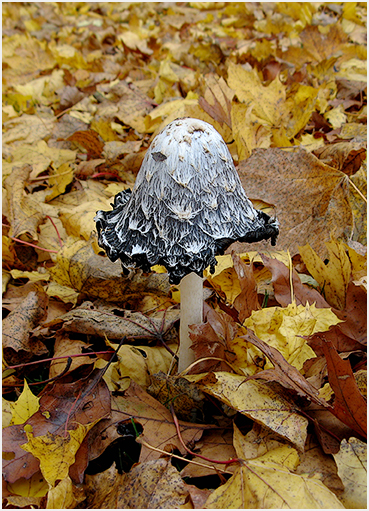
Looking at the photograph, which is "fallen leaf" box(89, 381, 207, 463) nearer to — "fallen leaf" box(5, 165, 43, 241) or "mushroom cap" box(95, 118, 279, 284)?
"mushroom cap" box(95, 118, 279, 284)

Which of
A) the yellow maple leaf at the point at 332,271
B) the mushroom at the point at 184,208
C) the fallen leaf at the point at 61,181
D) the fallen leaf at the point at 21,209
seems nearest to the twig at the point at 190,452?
the mushroom at the point at 184,208

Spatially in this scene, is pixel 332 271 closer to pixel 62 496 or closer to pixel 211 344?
pixel 211 344

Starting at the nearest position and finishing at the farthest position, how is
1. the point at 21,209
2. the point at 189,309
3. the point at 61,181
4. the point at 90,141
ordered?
the point at 189,309 → the point at 21,209 → the point at 61,181 → the point at 90,141

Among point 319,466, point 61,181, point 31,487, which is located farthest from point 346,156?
point 31,487

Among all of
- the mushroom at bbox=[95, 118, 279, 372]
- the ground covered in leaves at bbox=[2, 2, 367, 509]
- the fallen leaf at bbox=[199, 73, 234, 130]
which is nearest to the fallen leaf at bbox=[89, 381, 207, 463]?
the ground covered in leaves at bbox=[2, 2, 367, 509]

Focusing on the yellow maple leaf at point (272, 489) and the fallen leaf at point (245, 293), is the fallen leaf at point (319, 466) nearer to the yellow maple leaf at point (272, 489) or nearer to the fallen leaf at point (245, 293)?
the yellow maple leaf at point (272, 489)

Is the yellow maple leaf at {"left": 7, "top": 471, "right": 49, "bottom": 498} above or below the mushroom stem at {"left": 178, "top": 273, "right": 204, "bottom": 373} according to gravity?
below
